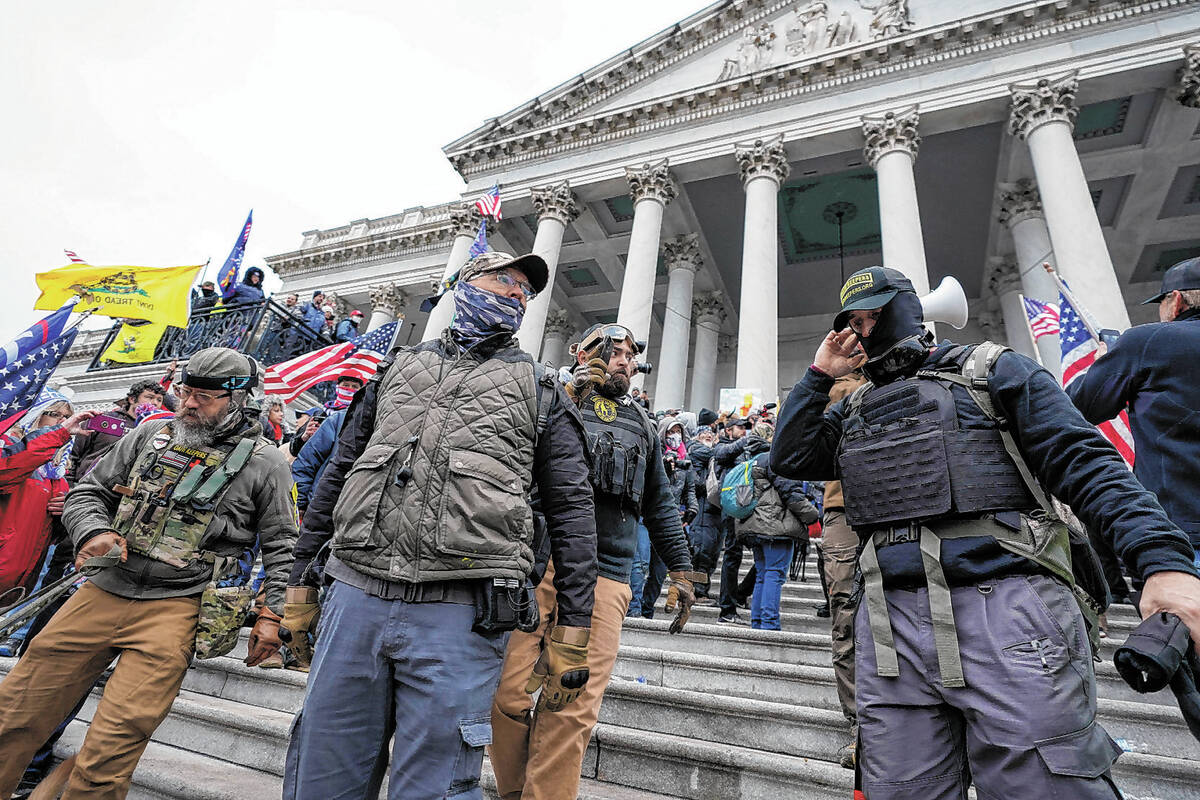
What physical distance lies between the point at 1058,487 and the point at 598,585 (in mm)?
1756

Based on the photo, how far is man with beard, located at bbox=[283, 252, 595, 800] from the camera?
1756 mm

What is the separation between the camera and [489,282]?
237 centimetres

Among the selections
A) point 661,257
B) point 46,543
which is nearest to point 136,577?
point 46,543

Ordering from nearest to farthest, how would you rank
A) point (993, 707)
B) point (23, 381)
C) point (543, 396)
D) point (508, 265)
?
point (993, 707) → point (543, 396) → point (508, 265) → point (23, 381)

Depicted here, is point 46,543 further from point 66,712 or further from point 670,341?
point 670,341

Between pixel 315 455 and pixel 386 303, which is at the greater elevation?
pixel 386 303

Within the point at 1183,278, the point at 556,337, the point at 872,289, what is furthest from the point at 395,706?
the point at 556,337

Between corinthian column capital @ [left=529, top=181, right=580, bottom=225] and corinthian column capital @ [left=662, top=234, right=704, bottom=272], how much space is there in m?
3.35

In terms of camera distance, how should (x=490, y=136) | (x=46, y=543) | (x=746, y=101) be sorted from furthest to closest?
(x=490, y=136) → (x=746, y=101) → (x=46, y=543)

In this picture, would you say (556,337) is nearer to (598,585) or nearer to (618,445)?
(618,445)

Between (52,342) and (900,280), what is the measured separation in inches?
285

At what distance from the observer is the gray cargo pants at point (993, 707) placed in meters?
1.48

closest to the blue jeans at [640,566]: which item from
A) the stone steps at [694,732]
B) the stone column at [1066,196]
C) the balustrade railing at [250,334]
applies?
the stone steps at [694,732]

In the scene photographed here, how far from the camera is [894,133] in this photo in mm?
14156
